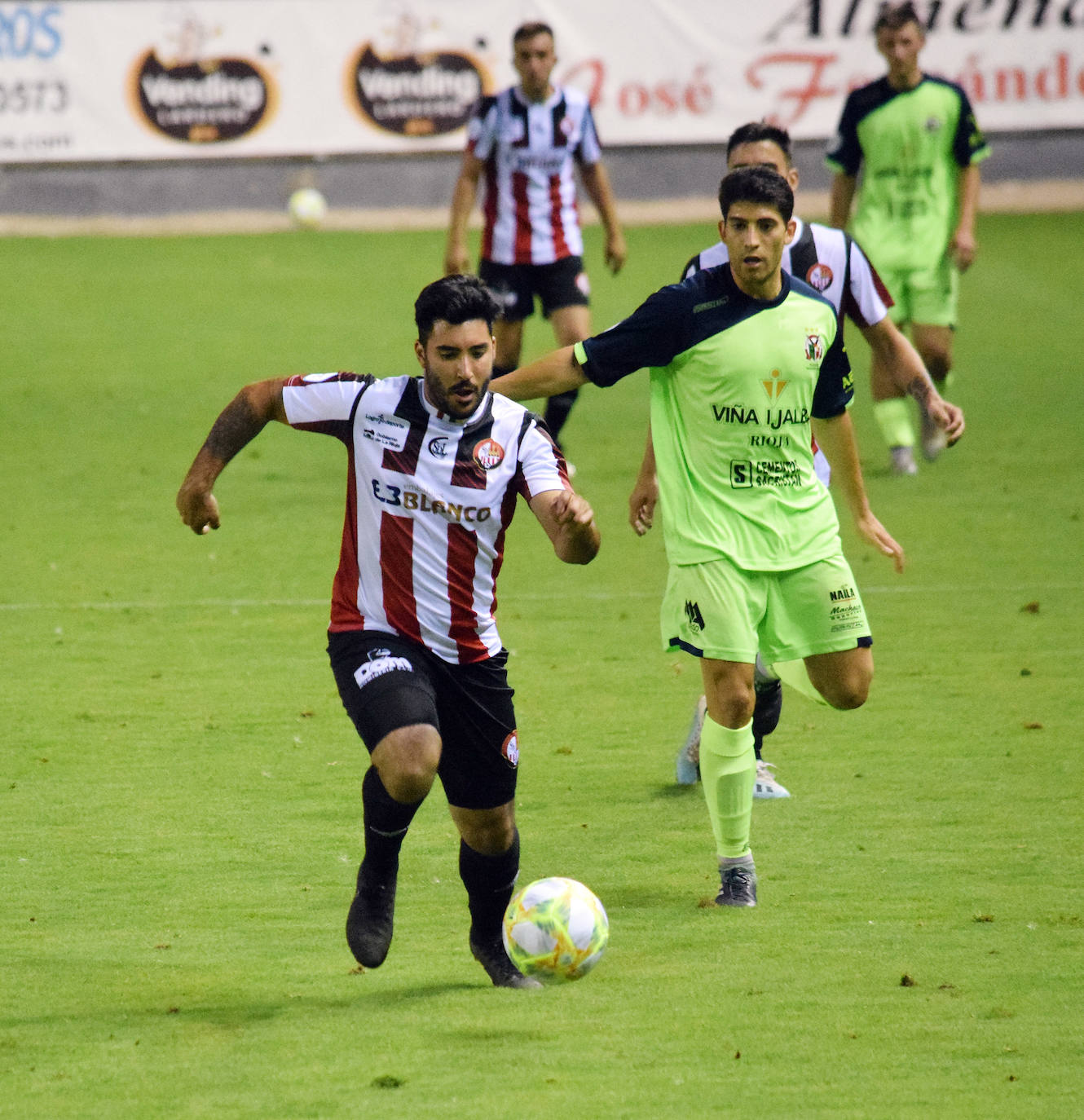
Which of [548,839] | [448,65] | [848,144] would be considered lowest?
[548,839]

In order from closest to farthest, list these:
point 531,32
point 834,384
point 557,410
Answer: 1. point 834,384
2. point 531,32
3. point 557,410

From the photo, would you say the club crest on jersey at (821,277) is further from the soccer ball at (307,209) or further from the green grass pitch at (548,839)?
the soccer ball at (307,209)

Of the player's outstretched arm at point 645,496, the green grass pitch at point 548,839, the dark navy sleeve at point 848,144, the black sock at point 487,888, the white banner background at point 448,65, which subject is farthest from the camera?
the white banner background at point 448,65

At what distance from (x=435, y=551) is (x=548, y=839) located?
1.45m

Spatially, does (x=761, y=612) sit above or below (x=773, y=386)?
below

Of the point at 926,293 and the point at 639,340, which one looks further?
the point at 926,293

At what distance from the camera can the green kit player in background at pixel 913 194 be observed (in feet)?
36.9

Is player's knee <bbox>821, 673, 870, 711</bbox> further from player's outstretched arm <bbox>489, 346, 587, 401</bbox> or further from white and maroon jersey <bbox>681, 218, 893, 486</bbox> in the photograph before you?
player's outstretched arm <bbox>489, 346, 587, 401</bbox>

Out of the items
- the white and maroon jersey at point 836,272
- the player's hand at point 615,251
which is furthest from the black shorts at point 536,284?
the white and maroon jersey at point 836,272

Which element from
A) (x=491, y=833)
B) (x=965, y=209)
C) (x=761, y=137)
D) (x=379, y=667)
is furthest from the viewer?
(x=965, y=209)

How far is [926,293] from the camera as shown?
37.0 feet

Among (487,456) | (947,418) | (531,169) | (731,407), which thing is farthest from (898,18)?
(487,456)

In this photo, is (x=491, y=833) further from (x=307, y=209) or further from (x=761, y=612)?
(x=307, y=209)

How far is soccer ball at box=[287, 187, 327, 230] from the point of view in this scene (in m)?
22.1
